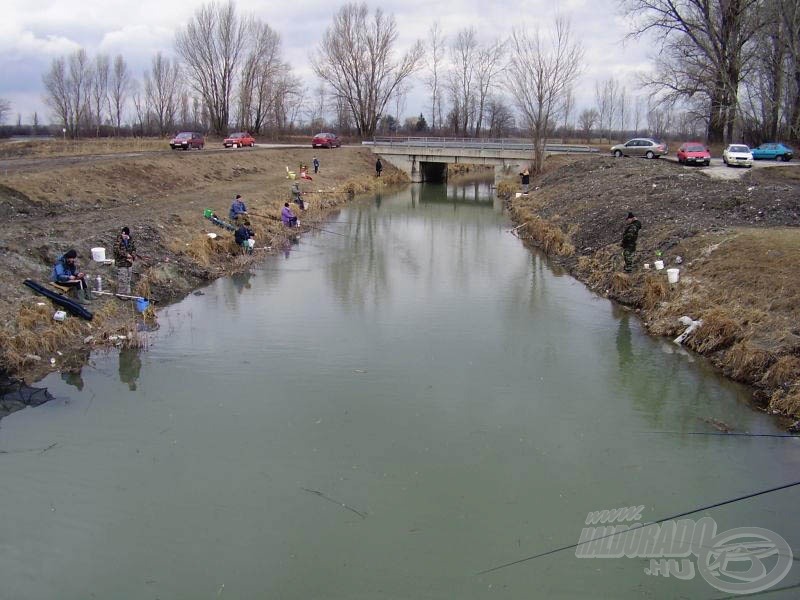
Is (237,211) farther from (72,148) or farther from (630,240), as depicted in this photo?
(72,148)

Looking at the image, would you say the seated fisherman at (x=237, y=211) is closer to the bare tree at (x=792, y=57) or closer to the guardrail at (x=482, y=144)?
the guardrail at (x=482, y=144)

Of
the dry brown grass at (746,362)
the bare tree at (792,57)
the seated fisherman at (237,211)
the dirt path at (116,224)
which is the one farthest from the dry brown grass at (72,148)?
the dry brown grass at (746,362)

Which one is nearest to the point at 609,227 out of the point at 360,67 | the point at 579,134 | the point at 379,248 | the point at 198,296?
the point at 379,248

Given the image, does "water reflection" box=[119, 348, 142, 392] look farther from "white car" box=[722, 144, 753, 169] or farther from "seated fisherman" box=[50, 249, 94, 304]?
"white car" box=[722, 144, 753, 169]

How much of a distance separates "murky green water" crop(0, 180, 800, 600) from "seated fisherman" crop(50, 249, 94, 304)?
185 centimetres

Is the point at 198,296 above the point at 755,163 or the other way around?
the other way around

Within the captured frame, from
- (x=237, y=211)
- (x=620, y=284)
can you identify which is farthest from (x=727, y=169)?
(x=237, y=211)

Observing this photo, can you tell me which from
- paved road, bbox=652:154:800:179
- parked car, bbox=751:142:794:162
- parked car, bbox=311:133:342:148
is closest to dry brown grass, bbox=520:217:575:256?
paved road, bbox=652:154:800:179

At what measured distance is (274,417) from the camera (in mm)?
10266

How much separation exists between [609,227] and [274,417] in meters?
15.3

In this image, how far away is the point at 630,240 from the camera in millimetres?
17062

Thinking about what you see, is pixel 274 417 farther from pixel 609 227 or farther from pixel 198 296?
pixel 609 227

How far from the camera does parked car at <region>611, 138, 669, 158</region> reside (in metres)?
40.0

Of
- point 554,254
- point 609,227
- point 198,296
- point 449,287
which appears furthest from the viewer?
point 554,254
